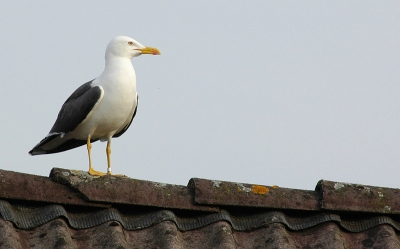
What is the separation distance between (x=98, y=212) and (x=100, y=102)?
9.24ft

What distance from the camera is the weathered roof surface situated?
4.04 meters

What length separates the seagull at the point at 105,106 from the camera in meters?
6.98

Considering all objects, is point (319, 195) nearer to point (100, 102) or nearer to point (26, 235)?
point (26, 235)

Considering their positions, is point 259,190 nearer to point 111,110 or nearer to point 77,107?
point 111,110

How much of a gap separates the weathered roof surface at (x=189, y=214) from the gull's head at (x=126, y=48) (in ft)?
10.5

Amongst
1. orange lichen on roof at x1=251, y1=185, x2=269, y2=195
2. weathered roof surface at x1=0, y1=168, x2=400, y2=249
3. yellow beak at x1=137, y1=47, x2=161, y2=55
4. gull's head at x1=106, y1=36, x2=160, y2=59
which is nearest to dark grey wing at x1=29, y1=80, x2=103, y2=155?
gull's head at x1=106, y1=36, x2=160, y2=59

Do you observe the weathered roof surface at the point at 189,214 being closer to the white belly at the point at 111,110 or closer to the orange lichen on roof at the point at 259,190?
the orange lichen on roof at the point at 259,190

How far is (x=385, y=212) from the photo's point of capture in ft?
15.3

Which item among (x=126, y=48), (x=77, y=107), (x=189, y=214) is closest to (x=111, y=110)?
(x=77, y=107)

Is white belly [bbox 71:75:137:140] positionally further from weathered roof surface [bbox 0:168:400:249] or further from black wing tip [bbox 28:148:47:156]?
weathered roof surface [bbox 0:168:400:249]

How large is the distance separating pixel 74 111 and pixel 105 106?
38 centimetres

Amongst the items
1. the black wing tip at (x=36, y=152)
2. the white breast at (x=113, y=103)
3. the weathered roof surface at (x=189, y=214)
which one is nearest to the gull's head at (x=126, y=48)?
the white breast at (x=113, y=103)

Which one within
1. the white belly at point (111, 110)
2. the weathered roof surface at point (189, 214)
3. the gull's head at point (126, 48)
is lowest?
the weathered roof surface at point (189, 214)

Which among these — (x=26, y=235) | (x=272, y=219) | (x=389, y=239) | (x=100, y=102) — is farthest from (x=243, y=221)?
(x=100, y=102)
